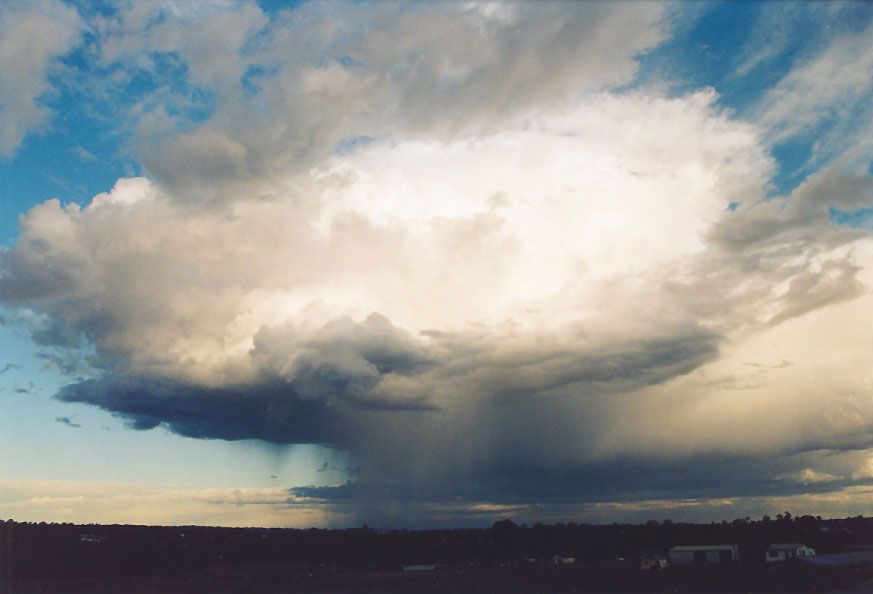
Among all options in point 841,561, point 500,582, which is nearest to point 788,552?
point 841,561

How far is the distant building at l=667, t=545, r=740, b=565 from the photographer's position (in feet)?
566

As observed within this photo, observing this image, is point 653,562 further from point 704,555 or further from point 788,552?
point 788,552

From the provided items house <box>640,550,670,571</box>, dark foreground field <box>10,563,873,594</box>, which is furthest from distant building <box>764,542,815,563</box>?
dark foreground field <box>10,563,873,594</box>

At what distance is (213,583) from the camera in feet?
472

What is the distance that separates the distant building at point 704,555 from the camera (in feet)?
566

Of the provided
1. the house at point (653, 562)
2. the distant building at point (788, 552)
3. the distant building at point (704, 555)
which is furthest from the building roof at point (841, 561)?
the house at point (653, 562)

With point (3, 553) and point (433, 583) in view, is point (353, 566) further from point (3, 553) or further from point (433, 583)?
point (3, 553)

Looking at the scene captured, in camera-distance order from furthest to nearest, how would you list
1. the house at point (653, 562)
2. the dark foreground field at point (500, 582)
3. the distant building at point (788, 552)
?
the distant building at point (788, 552)
the house at point (653, 562)
the dark foreground field at point (500, 582)

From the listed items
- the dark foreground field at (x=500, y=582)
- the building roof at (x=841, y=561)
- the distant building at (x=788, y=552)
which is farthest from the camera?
the distant building at (x=788, y=552)

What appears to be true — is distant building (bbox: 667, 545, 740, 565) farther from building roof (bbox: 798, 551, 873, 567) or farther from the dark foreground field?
the dark foreground field

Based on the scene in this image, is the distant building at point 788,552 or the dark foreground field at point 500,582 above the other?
the distant building at point 788,552

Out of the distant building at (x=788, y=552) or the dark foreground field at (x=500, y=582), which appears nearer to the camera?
the dark foreground field at (x=500, y=582)

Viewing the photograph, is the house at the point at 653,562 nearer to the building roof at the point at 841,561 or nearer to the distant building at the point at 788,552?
the distant building at the point at 788,552

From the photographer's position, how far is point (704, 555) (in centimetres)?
17575
